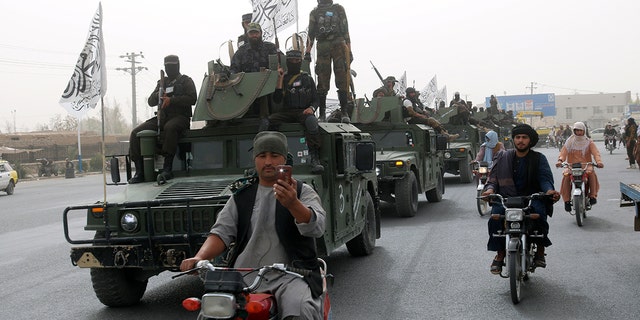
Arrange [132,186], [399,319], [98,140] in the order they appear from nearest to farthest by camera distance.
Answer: [399,319] → [132,186] → [98,140]

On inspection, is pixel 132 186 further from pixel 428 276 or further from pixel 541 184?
pixel 541 184

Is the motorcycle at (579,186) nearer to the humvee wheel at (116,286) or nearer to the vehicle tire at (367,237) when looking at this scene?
the vehicle tire at (367,237)

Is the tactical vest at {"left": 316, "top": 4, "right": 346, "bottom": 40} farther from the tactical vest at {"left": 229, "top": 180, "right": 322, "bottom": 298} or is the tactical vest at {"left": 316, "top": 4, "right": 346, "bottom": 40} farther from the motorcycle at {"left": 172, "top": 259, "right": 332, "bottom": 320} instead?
the motorcycle at {"left": 172, "top": 259, "right": 332, "bottom": 320}

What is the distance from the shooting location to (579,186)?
1298cm

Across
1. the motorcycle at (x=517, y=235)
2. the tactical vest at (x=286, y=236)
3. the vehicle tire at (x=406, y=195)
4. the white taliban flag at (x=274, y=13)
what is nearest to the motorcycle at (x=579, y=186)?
the vehicle tire at (x=406, y=195)

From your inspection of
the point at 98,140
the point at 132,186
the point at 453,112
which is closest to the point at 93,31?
the point at 132,186

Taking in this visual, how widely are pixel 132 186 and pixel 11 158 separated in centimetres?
4808

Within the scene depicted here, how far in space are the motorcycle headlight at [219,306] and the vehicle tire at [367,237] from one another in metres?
6.75

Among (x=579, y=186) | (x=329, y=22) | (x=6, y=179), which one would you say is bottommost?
(x=6, y=179)

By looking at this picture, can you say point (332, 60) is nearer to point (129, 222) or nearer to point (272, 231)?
point (129, 222)

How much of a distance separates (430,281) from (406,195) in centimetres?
626

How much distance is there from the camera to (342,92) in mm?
13719

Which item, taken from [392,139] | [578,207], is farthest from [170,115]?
[392,139]

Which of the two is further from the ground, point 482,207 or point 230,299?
point 230,299
